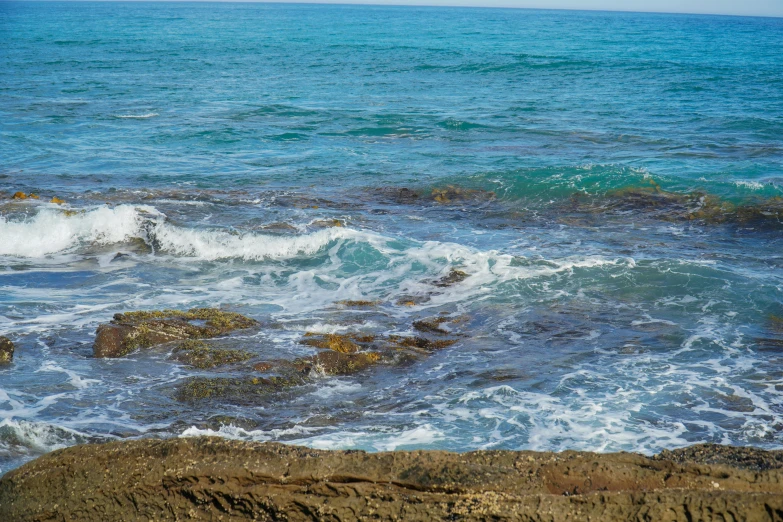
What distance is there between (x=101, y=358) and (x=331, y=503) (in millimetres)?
4815

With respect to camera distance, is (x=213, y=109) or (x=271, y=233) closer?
(x=271, y=233)

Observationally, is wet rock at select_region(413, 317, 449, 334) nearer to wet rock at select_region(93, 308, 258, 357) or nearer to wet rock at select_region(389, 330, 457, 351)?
wet rock at select_region(389, 330, 457, 351)

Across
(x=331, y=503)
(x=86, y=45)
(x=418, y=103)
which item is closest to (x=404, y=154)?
(x=418, y=103)

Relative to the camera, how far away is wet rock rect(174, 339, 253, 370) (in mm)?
7016

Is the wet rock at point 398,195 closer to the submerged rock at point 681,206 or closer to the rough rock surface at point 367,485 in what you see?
the submerged rock at point 681,206

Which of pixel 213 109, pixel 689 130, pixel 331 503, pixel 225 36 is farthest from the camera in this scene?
pixel 225 36

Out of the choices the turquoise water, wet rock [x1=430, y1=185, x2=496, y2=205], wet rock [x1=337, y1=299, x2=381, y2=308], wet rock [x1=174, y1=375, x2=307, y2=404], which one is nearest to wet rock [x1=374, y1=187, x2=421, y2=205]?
the turquoise water

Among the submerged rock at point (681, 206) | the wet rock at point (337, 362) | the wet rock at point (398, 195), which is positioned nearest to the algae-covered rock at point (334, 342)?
the wet rock at point (337, 362)

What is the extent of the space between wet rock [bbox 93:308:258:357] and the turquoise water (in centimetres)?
19

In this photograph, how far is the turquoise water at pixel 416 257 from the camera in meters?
6.20

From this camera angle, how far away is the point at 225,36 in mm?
57938

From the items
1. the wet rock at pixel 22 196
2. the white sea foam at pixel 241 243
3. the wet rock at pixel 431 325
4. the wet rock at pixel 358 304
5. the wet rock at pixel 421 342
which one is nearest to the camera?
the wet rock at pixel 421 342

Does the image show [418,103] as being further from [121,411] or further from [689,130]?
[121,411]

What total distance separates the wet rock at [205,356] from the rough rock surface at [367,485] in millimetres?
3482
